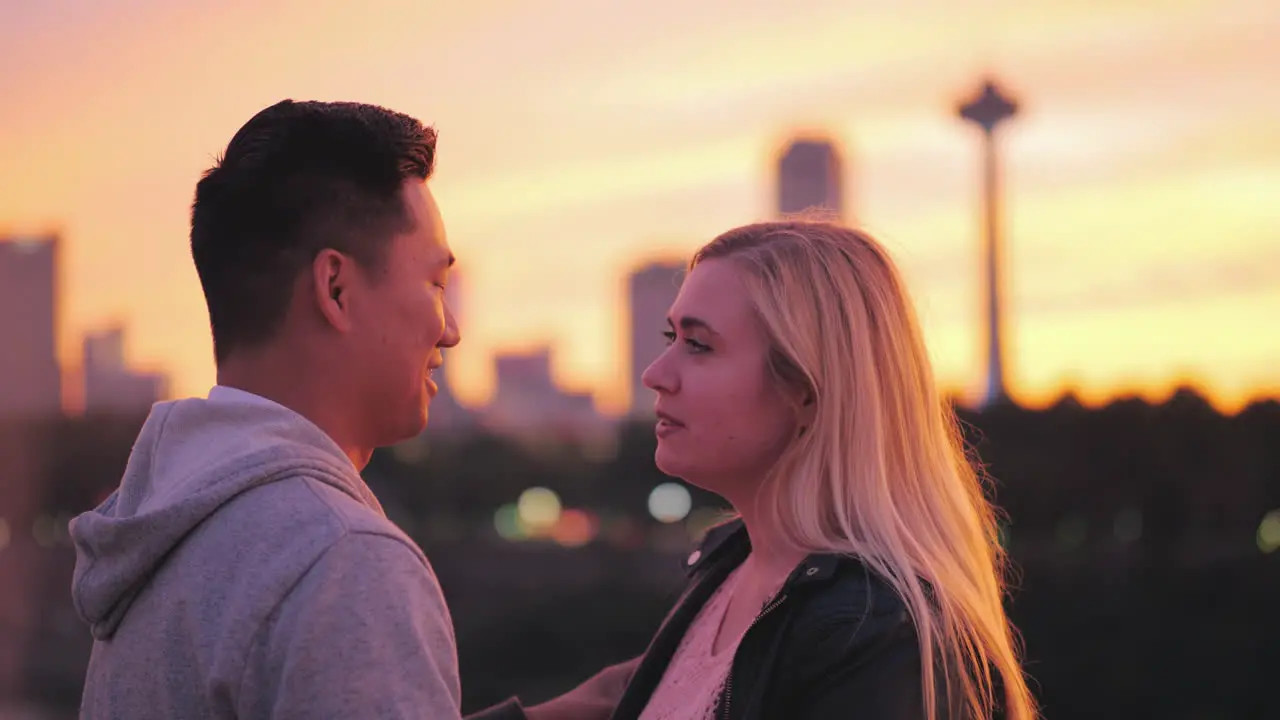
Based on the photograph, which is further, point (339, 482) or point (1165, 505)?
point (1165, 505)

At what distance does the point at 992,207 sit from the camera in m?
97.7

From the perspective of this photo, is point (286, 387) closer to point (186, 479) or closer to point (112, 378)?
point (186, 479)

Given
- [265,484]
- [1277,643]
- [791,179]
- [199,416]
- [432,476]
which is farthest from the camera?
[791,179]

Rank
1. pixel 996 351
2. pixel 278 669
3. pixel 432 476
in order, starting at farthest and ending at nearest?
pixel 996 351 → pixel 432 476 → pixel 278 669

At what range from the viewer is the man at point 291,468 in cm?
237

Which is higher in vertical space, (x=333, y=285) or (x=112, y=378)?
(x=333, y=285)

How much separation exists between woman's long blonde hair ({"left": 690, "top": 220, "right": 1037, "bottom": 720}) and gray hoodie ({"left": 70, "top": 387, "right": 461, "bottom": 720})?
4.82 ft

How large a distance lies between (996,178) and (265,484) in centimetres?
9796

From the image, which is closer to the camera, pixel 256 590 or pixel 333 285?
pixel 256 590

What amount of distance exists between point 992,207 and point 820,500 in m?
97.0

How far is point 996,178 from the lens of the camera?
96.9m

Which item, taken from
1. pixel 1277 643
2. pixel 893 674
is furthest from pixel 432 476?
pixel 893 674

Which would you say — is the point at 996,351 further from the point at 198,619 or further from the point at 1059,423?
the point at 198,619

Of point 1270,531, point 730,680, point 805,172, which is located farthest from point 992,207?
point 730,680
